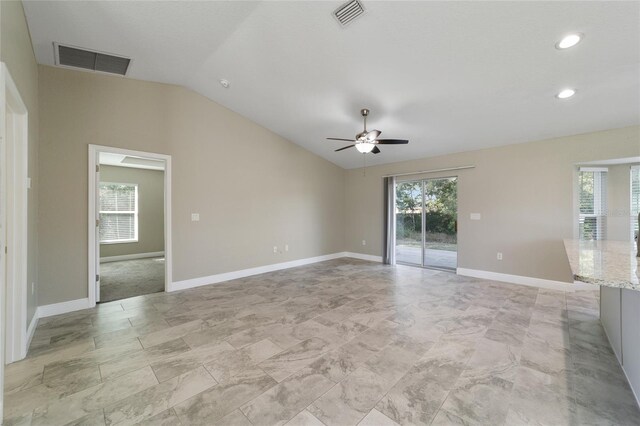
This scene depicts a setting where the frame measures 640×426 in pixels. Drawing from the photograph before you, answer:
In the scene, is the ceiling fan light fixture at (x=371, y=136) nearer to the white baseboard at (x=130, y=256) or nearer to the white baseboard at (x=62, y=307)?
the white baseboard at (x=62, y=307)

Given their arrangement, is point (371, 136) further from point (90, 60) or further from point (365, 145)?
point (90, 60)

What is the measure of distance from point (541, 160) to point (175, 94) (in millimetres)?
6258

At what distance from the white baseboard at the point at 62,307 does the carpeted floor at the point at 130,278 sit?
32 cm

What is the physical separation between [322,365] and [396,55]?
3.26 metres

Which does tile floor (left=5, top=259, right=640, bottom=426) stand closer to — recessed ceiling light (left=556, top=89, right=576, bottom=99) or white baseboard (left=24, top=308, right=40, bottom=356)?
white baseboard (left=24, top=308, right=40, bottom=356)

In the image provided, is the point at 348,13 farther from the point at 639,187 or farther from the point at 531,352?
the point at 639,187

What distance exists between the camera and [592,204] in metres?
4.41

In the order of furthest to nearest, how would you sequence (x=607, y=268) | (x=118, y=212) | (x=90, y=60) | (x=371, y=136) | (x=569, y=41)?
(x=118, y=212), (x=371, y=136), (x=90, y=60), (x=569, y=41), (x=607, y=268)

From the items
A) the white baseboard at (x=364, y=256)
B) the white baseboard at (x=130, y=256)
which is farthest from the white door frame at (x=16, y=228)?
the white baseboard at (x=364, y=256)

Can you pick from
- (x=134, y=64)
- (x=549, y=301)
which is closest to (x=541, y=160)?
(x=549, y=301)

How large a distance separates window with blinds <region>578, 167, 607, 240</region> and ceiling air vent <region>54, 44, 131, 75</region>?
718cm

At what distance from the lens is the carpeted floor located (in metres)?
4.11

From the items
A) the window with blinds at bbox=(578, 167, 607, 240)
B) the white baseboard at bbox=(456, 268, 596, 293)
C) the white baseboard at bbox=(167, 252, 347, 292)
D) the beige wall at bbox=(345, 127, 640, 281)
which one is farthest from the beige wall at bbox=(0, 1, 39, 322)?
the window with blinds at bbox=(578, 167, 607, 240)

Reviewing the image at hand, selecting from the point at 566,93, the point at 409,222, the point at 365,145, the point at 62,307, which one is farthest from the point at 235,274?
the point at 566,93
